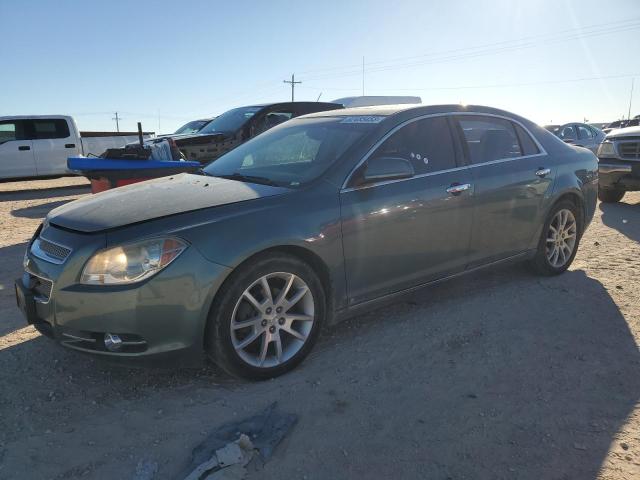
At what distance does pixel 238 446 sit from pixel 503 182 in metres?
2.98

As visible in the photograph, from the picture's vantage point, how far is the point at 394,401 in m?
2.84

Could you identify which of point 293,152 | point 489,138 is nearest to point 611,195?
point 489,138

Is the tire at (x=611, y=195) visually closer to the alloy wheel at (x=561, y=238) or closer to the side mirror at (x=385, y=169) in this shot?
the alloy wheel at (x=561, y=238)

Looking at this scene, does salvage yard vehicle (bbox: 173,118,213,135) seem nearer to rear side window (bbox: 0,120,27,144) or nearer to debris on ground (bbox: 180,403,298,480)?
rear side window (bbox: 0,120,27,144)

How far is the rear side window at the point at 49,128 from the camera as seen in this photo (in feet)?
41.9

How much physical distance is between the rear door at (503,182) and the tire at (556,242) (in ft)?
0.85

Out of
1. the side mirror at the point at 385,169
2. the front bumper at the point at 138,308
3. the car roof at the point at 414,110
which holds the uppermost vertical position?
the car roof at the point at 414,110

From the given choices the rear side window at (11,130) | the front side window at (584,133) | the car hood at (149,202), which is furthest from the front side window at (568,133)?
the rear side window at (11,130)

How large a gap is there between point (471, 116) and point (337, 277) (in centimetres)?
193

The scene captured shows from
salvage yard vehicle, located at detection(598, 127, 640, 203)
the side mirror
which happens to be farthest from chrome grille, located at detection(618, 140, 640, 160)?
the side mirror

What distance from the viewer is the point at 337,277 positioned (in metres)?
3.27

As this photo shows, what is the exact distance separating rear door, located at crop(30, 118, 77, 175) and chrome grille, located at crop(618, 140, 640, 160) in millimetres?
12257

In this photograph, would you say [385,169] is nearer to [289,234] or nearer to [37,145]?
[289,234]

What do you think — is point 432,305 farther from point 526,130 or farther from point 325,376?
point 526,130
